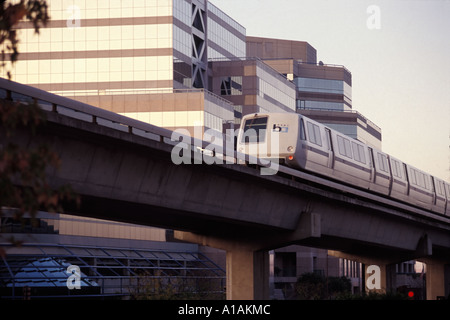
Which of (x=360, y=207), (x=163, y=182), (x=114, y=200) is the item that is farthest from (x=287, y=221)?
(x=114, y=200)

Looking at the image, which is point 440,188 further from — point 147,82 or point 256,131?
Answer: point 147,82

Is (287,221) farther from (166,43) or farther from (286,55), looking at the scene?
(286,55)

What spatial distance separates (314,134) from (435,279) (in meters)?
40.1

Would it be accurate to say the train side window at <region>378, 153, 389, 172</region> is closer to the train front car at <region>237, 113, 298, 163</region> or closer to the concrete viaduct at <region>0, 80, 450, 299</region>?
the concrete viaduct at <region>0, 80, 450, 299</region>

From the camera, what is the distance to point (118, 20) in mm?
92188

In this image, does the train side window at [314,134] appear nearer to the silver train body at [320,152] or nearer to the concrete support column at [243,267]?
the silver train body at [320,152]

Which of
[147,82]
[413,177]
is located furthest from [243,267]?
[147,82]

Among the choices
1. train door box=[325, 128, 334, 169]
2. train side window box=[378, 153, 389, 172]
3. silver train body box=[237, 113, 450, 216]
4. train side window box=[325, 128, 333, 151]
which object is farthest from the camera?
train side window box=[378, 153, 389, 172]

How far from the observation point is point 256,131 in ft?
126

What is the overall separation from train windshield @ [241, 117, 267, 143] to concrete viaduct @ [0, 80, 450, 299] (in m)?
2.58

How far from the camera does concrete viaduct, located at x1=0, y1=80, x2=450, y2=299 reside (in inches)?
885

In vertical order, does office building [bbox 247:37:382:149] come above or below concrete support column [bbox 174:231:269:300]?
above

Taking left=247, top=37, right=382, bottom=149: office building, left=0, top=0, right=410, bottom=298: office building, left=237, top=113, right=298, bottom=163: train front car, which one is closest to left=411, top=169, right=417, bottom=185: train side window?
left=237, top=113, right=298, bottom=163: train front car

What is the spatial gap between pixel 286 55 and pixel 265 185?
454 feet
